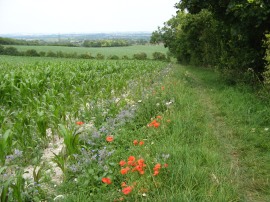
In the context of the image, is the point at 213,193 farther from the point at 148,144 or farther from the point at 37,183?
the point at 37,183

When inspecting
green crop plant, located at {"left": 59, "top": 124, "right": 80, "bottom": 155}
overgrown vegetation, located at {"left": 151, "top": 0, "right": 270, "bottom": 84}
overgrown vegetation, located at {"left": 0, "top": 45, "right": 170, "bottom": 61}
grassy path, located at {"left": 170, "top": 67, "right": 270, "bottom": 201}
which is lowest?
overgrown vegetation, located at {"left": 0, "top": 45, "right": 170, "bottom": 61}

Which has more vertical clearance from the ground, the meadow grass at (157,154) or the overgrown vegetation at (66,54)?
the meadow grass at (157,154)

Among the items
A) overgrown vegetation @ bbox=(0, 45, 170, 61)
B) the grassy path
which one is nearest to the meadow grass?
the grassy path

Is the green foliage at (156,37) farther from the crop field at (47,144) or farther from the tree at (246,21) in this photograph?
the crop field at (47,144)

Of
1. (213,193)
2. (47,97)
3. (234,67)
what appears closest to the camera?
(213,193)

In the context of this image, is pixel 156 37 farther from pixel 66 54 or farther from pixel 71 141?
pixel 71 141

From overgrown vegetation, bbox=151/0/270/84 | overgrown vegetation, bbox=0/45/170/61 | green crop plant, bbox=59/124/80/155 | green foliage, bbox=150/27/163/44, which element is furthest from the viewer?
overgrown vegetation, bbox=0/45/170/61

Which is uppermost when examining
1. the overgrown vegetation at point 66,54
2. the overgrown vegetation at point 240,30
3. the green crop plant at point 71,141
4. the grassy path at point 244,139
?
the overgrown vegetation at point 240,30

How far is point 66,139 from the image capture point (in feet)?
13.4

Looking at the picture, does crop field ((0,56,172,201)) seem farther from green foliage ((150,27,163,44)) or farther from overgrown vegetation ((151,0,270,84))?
green foliage ((150,27,163,44))

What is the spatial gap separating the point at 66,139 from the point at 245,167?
2773 millimetres

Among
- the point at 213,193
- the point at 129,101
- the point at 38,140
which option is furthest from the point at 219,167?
the point at 129,101

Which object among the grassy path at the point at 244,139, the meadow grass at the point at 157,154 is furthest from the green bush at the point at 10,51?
the grassy path at the point at 244,139

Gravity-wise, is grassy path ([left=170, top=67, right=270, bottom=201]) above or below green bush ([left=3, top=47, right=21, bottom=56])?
above
